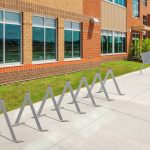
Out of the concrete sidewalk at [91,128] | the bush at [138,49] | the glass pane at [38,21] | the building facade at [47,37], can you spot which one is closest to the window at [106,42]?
the building facade at [47,37]

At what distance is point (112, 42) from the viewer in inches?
1075

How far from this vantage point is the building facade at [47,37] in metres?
13.9

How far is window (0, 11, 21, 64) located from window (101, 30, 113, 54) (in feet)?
39.1

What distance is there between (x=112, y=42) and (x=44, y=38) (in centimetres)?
1208

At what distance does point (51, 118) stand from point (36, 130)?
1.08 metres

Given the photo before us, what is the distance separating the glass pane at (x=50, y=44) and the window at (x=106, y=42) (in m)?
8.95

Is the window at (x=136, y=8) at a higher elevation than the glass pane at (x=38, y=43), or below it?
→ higher

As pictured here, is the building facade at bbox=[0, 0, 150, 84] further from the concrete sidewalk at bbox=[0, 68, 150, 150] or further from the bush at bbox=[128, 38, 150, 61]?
the bush at bbox=[128, 38, 150, 61]

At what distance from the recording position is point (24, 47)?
581 inches

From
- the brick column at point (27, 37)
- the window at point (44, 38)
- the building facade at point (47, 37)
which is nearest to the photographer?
the building facade at point (47, 37)

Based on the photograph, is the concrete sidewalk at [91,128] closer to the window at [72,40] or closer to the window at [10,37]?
the window at [10,37]

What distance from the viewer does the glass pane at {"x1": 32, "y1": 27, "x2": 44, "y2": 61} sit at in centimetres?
1555

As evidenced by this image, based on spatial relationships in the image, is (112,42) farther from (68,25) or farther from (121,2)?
(68,25)

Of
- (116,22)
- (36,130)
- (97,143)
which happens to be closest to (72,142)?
(97,143)
